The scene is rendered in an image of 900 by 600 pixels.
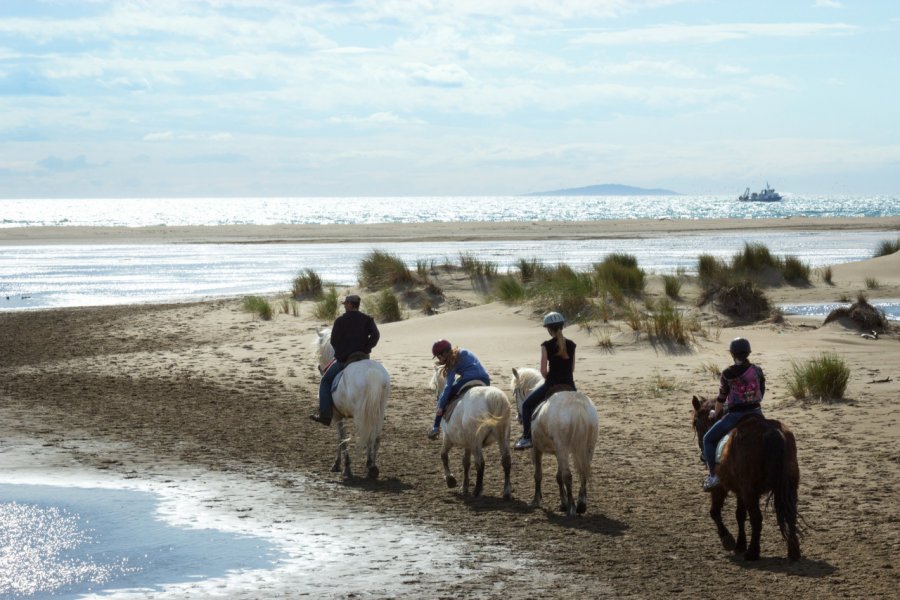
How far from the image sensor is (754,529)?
25.6 feet

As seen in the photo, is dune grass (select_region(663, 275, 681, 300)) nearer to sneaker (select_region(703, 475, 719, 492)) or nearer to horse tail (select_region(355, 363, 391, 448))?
horse tail (select_region(355, 363, 391, 448))

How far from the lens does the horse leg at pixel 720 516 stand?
Result: 8234mm

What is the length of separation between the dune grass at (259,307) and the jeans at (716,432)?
18.7 meters

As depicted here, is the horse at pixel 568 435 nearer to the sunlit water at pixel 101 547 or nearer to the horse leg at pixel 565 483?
the horse leg at pixel 565 483

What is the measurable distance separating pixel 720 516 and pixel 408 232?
71.8 m

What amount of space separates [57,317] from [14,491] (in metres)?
18.1

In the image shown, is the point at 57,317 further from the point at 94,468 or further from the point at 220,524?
the point at 220,524

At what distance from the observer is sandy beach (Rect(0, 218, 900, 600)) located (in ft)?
25.7

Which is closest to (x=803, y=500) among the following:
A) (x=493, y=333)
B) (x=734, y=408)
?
(x=734, y=408)

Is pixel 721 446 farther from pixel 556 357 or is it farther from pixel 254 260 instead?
pixel 254 260

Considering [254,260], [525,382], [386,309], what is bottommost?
[386,309]

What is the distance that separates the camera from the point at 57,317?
27.5 metres

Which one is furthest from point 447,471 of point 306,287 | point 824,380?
point 306,287

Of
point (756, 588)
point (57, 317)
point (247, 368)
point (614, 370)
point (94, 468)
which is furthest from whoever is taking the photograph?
point (57, 317)
